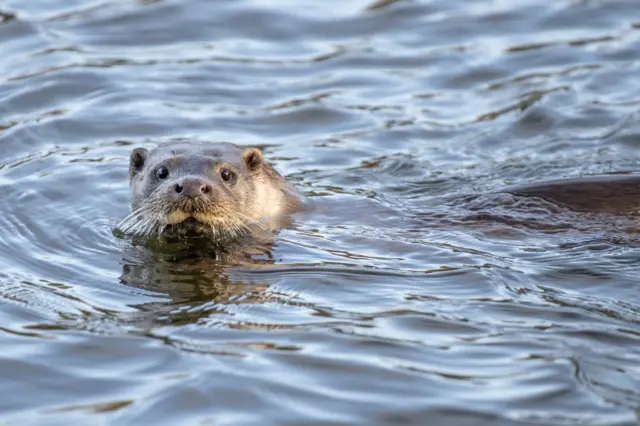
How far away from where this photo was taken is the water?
4.83 meters

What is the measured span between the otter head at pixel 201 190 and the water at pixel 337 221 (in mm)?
248

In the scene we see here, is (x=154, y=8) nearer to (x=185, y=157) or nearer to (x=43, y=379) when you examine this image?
(x=185, y=157)

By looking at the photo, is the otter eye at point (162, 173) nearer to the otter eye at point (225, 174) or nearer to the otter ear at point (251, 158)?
the otter eye at point (225, 174)

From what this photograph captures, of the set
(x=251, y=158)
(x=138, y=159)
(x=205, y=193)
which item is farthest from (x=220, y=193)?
(x=138, y=159)

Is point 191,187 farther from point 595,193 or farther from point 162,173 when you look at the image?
point 595,193

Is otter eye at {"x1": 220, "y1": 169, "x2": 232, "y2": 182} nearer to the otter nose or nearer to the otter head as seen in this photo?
the otter head

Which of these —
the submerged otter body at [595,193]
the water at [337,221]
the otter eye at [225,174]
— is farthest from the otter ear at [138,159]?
the submerged otter body at [595,193]

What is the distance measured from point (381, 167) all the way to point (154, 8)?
13.5ft

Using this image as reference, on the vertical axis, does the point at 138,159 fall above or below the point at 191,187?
above

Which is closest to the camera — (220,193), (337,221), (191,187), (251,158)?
(191,187)

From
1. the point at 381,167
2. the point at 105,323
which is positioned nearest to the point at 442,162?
the point at 381,167

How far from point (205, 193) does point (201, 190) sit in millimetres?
33

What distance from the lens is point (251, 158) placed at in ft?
24.1

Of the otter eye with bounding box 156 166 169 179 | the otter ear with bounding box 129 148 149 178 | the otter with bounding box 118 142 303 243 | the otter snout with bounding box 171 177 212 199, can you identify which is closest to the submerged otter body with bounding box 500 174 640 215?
the otter with bounding box 118 142 303 243
